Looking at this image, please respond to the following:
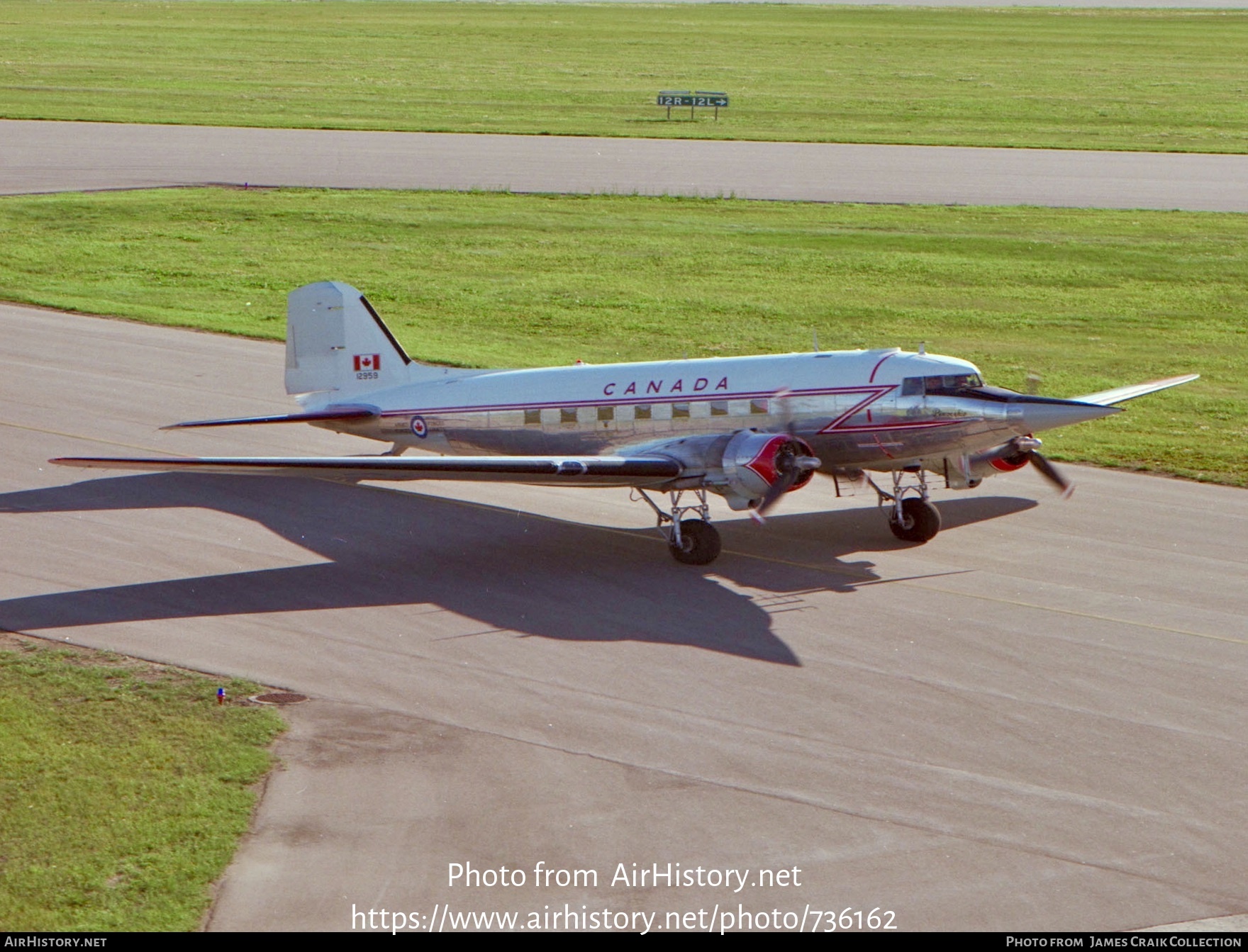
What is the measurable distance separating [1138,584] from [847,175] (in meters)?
46.9

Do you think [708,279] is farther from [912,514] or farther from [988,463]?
[988,463]

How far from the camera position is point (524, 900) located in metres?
14.2

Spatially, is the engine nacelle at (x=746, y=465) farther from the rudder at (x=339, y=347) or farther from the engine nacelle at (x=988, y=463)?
the rudder at (x=339, y=347)

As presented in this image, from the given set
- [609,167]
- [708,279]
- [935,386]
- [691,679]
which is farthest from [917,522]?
[609,167]

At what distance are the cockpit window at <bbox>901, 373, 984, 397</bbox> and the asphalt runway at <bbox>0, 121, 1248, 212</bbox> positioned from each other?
129 ft

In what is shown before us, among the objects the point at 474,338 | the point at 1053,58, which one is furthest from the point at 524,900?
the point at 1053,58

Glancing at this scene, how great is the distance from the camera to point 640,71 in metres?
108

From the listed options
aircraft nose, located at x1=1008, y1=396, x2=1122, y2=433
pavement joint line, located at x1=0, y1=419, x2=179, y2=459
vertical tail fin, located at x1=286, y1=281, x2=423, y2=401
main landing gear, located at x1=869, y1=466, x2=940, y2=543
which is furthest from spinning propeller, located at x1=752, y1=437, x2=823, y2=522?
pavement joint line, located at x1=0, y1=419, x2=179, y2=459

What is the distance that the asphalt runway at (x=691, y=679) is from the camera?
14.8m

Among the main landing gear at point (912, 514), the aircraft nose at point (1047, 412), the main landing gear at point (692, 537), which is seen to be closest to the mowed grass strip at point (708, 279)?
the main landing gear at point (912, 514)

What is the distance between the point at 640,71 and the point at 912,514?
3446 inches

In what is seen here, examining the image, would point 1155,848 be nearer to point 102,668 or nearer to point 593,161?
point 102,668

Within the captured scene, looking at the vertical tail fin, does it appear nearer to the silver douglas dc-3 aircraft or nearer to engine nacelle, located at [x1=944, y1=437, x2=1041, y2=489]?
the silver douglas dc-3 aircraft

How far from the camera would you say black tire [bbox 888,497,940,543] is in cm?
2545
